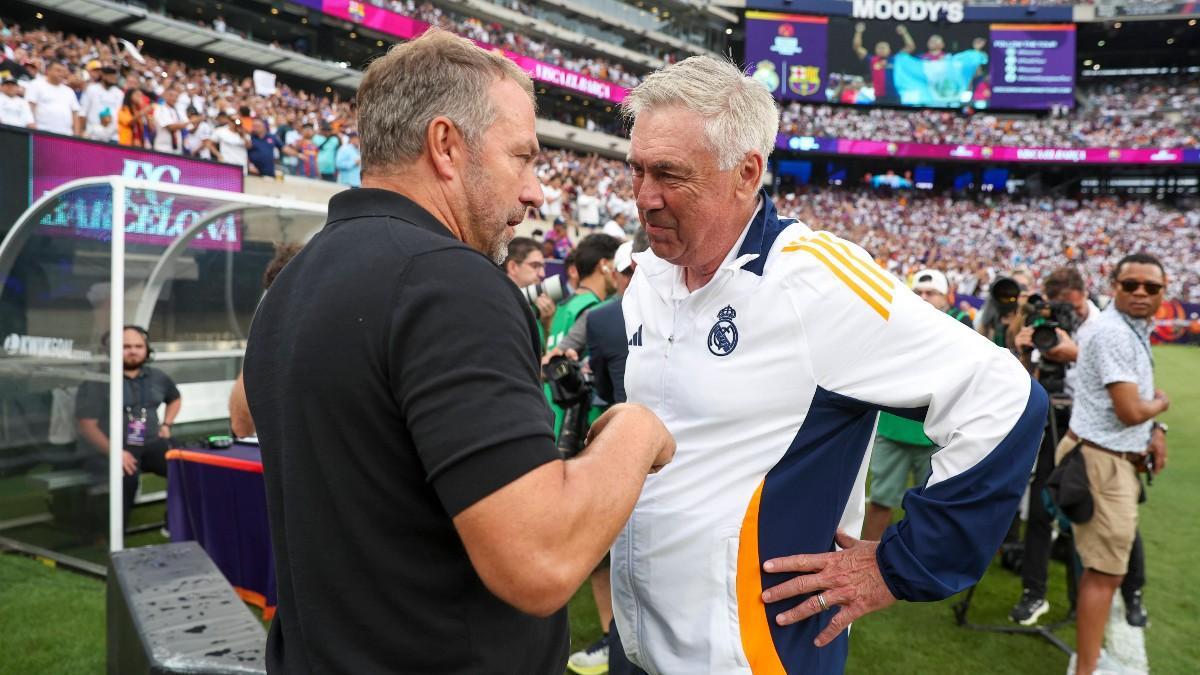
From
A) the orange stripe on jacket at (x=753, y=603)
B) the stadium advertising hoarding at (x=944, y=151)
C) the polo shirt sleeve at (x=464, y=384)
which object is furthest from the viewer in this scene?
the stadium advertising hoarding at (x=944, y=151)

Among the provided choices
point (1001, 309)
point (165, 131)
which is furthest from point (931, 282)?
point (165, 131)

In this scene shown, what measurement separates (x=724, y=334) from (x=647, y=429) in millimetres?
575

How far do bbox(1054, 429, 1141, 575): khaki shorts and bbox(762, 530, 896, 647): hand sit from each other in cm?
249

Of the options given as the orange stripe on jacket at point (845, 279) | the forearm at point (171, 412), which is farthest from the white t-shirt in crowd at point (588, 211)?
the orange stripe on jacket at point (845, 279)

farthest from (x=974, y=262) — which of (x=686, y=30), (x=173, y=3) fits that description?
(x=173, y=3)

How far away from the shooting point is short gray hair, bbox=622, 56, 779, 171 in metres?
1.64

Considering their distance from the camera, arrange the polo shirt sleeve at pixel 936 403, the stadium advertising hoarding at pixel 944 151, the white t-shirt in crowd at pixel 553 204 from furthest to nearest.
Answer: the stadium advertising hoarding at pixel 944 151
the white t-shirt in crowd at pixel 553 204
the polo shirt sleeve at pixel 936 403

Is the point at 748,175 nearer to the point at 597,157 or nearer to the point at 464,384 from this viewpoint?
the point at 464,384

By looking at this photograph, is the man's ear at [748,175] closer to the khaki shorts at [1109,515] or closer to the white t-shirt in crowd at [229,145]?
the khaki shorts at [1109,515]

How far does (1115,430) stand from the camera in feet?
11.6

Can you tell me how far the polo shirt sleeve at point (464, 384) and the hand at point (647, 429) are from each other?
0.18 m

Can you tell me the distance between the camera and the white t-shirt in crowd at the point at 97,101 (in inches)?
462

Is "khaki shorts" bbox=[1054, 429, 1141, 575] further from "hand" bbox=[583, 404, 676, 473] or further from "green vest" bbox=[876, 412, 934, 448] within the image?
"hand" bbox=[583, 404, 676, 473]

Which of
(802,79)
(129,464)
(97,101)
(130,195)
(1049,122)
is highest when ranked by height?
(802,79)
